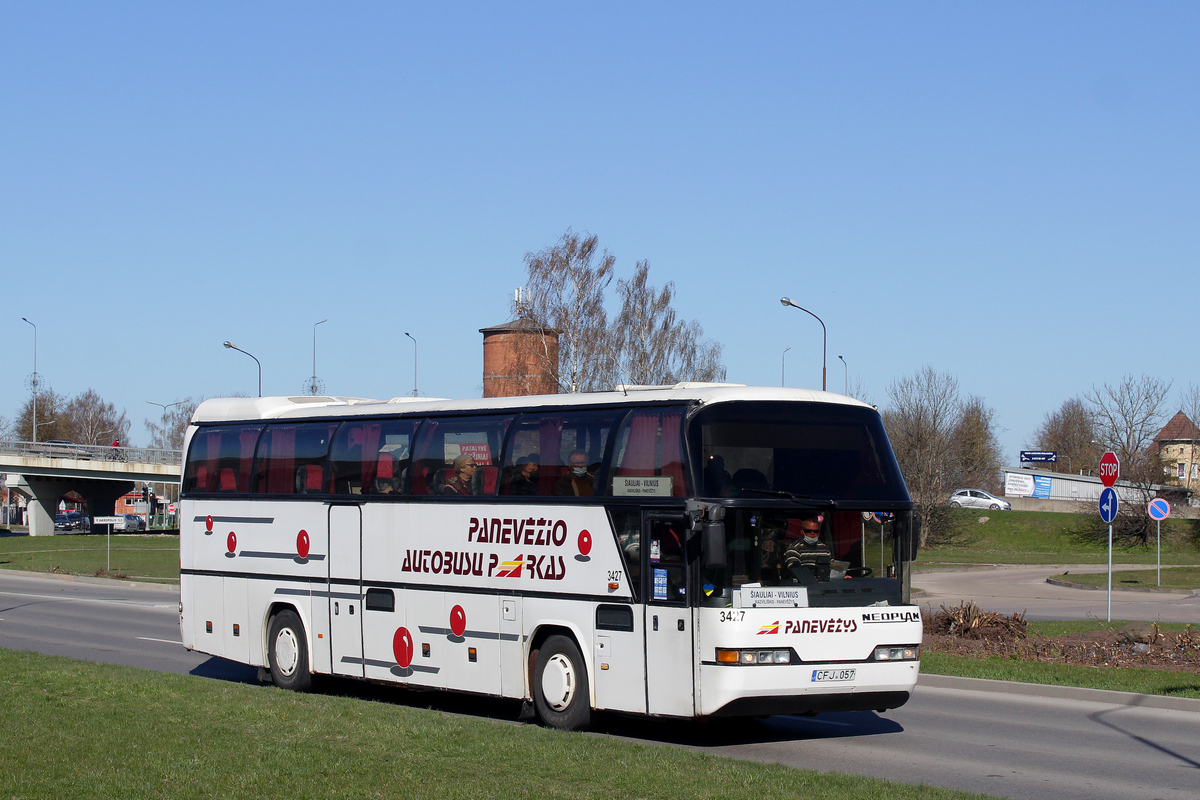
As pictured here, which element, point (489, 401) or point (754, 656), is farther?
point (489, 401)

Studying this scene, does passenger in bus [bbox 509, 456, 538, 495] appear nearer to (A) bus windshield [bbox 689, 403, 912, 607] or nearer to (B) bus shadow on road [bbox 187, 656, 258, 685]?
(A) bus windshield [bbox 689, 403, 912, 607]

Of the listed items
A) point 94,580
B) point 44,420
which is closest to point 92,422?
point 44,420

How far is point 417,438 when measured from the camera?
554 inches

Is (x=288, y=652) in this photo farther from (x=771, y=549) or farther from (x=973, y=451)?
(x=973, y=451)

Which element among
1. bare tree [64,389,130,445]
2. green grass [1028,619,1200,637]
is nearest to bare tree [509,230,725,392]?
green grass [1028,619,1200,637]

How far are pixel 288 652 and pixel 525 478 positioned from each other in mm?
4812

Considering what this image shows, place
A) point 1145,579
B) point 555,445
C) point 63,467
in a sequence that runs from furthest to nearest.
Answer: point 63,467 → point 1145,579 → point 555,445

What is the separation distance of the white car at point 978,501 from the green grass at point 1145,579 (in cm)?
2520

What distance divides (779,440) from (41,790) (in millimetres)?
6518

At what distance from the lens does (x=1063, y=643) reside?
19516mm

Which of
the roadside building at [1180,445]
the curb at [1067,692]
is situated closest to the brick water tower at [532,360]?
the curb at [1067,692]

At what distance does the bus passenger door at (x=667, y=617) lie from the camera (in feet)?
36.0

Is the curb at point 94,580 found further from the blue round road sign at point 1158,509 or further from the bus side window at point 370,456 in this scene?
the blue round road sign at point 1158,509

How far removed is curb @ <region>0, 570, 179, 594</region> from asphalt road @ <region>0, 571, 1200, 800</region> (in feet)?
69.8
